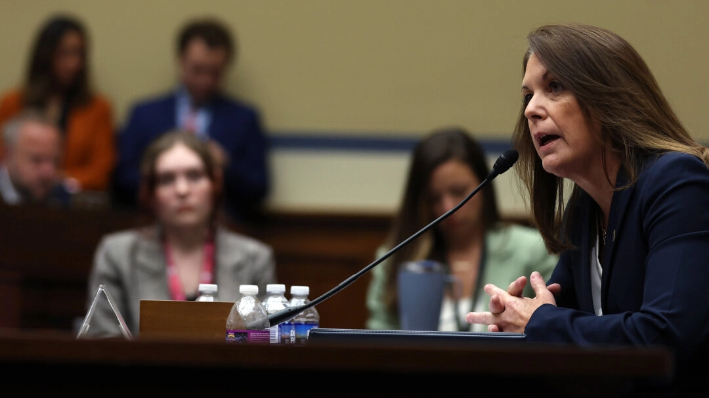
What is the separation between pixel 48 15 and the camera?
18.0ft

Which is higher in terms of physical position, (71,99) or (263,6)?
(263,6)

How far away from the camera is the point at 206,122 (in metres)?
5.01

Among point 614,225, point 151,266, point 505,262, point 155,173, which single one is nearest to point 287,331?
point 614,225

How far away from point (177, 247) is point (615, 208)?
197cm

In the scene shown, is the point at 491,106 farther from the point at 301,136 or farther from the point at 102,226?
the point at 102,226

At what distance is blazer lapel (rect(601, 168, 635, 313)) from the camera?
1.85 meters

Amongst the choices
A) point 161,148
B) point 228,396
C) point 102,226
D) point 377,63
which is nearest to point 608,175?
point 228,396

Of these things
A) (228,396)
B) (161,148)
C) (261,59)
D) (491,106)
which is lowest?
(228,396)

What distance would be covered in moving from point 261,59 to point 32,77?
1181mm

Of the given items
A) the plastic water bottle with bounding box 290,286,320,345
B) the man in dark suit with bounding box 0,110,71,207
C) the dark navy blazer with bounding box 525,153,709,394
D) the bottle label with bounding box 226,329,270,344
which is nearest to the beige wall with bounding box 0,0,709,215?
the man in dark suit with bounding box 0,110,71,207

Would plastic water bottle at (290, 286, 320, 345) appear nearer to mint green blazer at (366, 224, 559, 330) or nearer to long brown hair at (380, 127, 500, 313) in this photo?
mint green blazer at (366, 224, 559, 330)

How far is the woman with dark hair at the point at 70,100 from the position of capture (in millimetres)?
5051

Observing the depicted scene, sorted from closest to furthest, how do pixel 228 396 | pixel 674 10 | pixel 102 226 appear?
pixel 228 396 < pixel 102 226 < pixel 674 10

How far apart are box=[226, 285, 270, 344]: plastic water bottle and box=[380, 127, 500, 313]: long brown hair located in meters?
1.35
